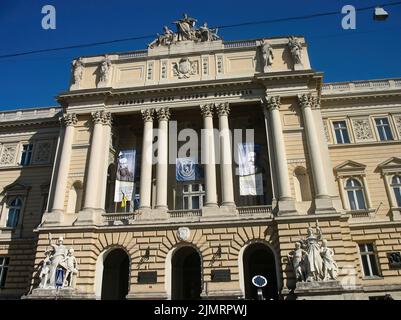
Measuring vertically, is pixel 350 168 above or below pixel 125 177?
above

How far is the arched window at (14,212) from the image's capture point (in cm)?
3197

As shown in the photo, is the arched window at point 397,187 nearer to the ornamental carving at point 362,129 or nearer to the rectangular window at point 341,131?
the ornamental carving at point 362,129

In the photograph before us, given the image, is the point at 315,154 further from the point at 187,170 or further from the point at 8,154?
the point at 8,154

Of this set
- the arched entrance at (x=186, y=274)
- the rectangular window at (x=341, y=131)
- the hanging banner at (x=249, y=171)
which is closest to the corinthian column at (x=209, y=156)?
the hanging banner at (x=249, y=171)

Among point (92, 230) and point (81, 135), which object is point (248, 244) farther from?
point (81, 135)

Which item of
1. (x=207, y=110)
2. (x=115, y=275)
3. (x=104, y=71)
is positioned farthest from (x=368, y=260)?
(x=104, y=71)

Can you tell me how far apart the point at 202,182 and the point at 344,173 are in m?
Result: 12.0

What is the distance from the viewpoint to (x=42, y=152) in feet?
114

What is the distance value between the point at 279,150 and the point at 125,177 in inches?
500

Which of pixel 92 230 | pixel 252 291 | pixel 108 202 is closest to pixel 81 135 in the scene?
pixel 108 202

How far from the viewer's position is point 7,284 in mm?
29281

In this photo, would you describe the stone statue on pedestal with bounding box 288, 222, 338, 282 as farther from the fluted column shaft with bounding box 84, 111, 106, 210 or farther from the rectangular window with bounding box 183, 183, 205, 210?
the fluted column shaft with bounding box 84, 111, 106, 210

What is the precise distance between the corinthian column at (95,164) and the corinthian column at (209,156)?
864 centimetres

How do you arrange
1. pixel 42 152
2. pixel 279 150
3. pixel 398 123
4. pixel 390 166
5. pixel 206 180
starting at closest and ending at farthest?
pixel 279 150
pixel 206 180
pixel 390 166
pixel 398 123
pixel 42 152
